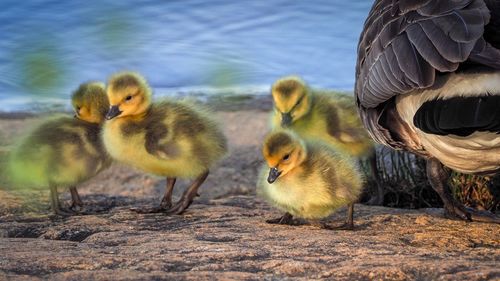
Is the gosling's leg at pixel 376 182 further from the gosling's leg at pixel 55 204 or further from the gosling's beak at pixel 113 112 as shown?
the gosling's leg at pixel 55 204

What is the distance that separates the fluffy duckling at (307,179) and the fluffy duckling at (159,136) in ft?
1.95

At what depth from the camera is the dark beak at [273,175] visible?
15.5 ft

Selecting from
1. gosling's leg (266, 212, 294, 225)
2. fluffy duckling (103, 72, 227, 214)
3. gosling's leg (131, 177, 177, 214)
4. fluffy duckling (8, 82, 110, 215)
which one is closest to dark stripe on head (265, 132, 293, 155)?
gosling's leg (266, 212, 294, 225)

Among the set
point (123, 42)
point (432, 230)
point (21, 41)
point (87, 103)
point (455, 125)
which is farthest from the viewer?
point (87, 103)

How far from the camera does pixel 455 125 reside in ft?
12.4

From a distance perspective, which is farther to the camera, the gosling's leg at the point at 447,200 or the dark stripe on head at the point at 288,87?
the dark stripe on head at the point at 288,87

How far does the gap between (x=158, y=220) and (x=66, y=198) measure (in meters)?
1.06

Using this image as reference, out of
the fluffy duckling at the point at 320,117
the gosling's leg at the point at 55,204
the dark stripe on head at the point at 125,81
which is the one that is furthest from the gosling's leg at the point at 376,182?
the gosling's leg at the point at 55,204

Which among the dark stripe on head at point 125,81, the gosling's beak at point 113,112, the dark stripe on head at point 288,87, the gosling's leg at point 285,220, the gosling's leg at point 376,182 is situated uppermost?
the dark stripe on head at point 125,81

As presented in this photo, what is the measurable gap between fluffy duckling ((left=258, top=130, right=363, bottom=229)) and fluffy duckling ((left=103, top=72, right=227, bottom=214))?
1.95ft

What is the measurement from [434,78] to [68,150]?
2.22 m

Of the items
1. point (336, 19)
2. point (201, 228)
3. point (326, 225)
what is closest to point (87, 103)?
point (201, 228)

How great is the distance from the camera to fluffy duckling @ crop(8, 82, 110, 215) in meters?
5.29

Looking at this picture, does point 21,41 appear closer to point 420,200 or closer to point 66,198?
point 66,198
